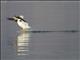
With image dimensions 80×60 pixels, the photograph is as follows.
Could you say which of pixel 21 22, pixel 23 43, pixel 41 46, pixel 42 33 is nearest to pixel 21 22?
pixel 21 22

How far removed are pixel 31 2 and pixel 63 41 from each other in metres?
0.85

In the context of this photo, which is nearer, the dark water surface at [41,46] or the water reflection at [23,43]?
the dark water surface at [41,46]

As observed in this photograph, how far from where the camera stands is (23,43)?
328 cm

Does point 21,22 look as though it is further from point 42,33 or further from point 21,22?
point 42,33

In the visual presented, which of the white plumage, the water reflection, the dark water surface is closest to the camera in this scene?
the dark water surface

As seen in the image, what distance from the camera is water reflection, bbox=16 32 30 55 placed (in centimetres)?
287

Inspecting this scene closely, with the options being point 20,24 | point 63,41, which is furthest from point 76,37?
point 20,24

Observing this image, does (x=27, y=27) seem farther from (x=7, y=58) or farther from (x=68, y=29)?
(x=7, y=58)

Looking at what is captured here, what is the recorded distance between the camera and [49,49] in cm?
296

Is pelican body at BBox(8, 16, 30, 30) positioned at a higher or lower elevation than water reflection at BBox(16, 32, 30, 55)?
higher

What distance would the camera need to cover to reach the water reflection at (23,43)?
287 centimetres

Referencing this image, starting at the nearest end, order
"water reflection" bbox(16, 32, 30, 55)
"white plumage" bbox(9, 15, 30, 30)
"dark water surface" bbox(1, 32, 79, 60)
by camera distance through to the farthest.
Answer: "dark water surface" bbox(1, 32, 79, 60) → "water reflection" bbox(16, 32, 30, 55) → "white plumage" bbox(9, 15, 30, 30)

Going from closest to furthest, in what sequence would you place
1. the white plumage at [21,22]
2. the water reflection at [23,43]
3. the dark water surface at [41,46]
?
the dark water surface at [41,46] → the water reflection at [23,43] → the white plumage at [21,22]

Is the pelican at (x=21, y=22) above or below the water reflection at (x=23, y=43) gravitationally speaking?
above
